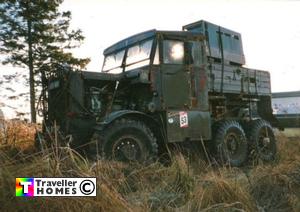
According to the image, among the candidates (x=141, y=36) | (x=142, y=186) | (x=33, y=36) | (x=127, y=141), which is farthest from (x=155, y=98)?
(x=33, y=36)

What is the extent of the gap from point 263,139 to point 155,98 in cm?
388

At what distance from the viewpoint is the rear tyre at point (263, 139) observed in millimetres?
8734

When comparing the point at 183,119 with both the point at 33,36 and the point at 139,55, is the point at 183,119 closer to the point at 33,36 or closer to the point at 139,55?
the point at 139,55

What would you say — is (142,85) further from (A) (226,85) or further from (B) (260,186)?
(B) (260,186)

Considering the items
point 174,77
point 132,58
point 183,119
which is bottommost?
point 183,119

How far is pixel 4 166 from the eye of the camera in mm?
3137

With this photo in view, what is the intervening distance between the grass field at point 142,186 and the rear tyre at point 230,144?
8.05ft

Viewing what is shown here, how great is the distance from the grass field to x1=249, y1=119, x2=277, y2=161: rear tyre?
3.51 metres

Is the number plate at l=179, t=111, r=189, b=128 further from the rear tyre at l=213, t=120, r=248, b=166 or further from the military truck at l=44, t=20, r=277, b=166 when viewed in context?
the rear tyre at l=213, t=120, r=248, b=166

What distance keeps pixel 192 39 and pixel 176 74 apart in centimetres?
93

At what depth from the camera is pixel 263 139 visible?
9.12 metres

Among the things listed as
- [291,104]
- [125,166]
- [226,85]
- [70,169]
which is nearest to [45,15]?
[226,85]

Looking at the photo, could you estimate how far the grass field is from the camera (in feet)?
9.57

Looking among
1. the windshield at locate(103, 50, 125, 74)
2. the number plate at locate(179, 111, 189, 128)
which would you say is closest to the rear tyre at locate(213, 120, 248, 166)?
the number plate at locate(179, 111, 189, 128)
